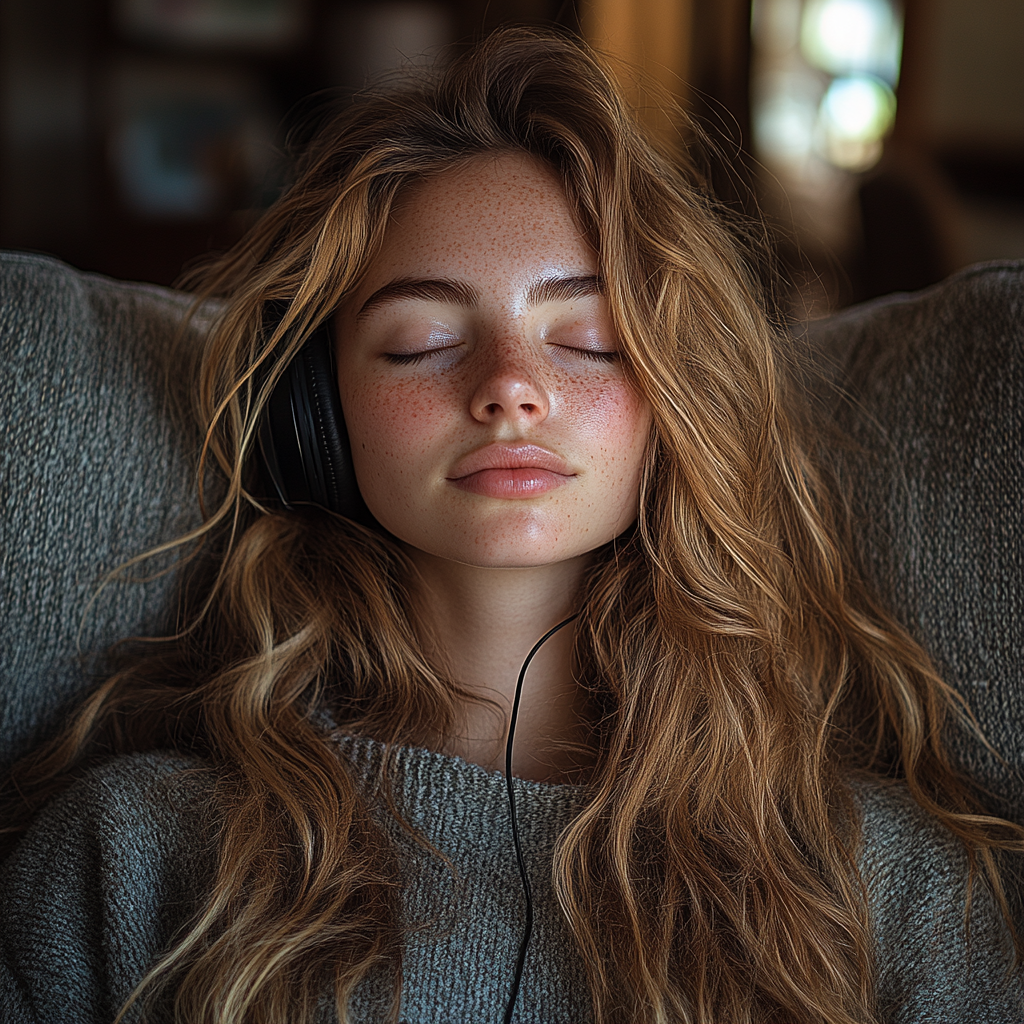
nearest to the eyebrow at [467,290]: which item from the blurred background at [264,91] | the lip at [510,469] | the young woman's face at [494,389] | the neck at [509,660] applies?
the young woman's face at [494,389]

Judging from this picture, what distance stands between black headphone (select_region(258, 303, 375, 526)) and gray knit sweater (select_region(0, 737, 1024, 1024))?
0.92 feet

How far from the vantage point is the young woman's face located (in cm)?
84

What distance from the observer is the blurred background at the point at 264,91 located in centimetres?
413

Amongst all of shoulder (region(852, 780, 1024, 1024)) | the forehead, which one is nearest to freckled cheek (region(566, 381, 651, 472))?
the forehead

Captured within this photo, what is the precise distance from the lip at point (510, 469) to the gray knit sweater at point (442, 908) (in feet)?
0.88

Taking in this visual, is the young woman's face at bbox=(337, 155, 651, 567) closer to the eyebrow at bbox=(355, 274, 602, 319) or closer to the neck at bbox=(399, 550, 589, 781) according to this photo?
the eyebrow at bbox=(355, 274, 602, 319)

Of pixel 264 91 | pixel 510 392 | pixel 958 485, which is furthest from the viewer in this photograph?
pixel 264 91

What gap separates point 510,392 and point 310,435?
0.21 meters

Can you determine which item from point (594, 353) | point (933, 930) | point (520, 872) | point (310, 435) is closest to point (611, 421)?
point (594, 353)

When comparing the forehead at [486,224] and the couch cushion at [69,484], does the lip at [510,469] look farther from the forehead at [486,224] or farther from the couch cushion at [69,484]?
the couch cushion at [69,484]

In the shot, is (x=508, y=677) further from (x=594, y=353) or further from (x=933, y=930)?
(x=933, y=930)

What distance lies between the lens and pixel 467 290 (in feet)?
2.86

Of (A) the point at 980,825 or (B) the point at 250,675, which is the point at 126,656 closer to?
(B) the point at 250,675

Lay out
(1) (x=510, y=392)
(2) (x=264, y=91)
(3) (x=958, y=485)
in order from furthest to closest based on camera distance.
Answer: (2) (x=264, y=91) → (3) (x=958, y=485) → (1) (x=510, y=392)
